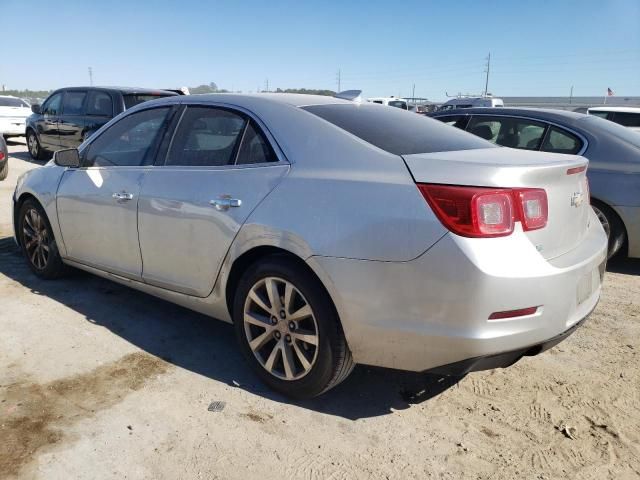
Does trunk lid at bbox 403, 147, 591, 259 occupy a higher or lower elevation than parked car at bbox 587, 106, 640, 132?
higher

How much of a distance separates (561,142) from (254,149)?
12.3 feet

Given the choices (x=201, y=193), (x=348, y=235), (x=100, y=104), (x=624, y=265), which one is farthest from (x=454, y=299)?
(x=100, y=104)

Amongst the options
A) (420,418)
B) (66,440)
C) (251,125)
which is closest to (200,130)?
(251,125)

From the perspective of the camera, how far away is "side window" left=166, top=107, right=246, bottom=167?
3270 mm

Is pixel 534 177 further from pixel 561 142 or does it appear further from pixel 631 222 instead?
pixel 561 142

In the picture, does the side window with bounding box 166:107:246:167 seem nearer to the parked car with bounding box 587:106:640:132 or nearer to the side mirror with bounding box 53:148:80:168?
the side mirror with bounding box 53:148:80:168

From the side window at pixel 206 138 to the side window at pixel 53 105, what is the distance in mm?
10048

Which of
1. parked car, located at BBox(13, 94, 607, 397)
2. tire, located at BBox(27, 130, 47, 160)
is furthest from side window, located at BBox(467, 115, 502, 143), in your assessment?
tire, located at BBox(27, 130, 47, 160)

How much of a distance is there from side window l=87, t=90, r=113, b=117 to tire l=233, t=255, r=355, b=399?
339 inches

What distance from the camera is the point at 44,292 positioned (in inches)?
179

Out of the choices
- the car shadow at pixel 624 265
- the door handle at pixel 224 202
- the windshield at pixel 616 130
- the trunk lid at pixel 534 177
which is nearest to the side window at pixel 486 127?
the windshield at pixel 616 130

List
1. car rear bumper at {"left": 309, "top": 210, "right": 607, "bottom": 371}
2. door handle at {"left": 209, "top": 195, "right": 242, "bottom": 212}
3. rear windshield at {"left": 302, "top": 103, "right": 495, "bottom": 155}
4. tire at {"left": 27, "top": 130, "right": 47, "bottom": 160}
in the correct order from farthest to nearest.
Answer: tire at {"left": 27, "top": 130, "right": 47, "bottom": 160}, door handle at {"left": 209, "top": 195, "right": 242, "bottom": 212}, rear windshield at {"left": 302, "top": 103, "right": 495, "bottom": 155}, car rear bumper at {"left": 309, "top": 210, "right": 607, "bottom": 371}

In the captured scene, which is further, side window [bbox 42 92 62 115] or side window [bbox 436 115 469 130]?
side window [bbox 42 92 62 115]

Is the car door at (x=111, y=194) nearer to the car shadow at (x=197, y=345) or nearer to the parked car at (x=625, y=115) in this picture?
the car shadow at (x=197, y=345)
